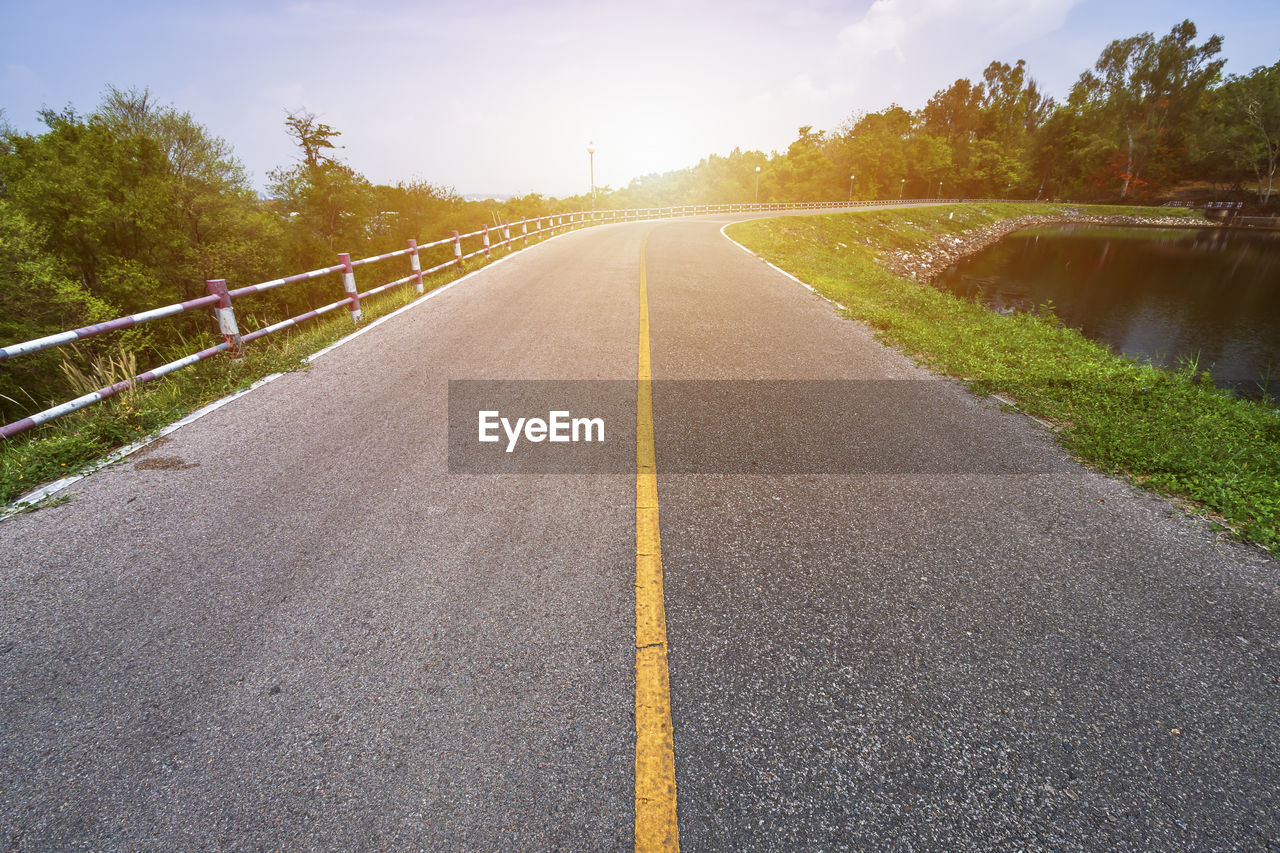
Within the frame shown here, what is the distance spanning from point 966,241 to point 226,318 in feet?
190

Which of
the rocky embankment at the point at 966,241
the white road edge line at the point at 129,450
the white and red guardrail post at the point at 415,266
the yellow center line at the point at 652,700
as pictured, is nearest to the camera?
the yellow center line at the point at 652,700

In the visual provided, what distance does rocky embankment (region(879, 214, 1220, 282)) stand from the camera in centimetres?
3155

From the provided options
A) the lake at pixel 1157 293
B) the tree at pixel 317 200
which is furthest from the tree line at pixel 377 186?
the lake at pixel 1157 293

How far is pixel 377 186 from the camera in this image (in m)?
55.6

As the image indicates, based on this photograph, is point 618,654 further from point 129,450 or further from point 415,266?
point 415,266

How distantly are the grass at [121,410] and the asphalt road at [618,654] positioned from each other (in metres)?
0.43

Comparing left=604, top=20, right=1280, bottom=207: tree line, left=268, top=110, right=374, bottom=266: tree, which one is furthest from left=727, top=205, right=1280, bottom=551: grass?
left=604, top=20, right=1280, bottom=207: tree line

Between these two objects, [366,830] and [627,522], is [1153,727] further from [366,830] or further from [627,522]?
[366,830]

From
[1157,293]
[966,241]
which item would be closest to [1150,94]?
[966,241]

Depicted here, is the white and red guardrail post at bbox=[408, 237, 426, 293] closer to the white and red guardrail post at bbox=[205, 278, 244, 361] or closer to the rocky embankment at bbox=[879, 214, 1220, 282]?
the white and red guardrail post at bbox=[205, 278, 244, 361]

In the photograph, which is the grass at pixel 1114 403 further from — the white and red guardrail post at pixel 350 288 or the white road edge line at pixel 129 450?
the white and red guardrail post at pixel 350 288

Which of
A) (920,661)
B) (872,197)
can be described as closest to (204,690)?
(920,661)

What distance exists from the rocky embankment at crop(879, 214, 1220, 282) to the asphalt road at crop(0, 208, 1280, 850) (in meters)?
28.7

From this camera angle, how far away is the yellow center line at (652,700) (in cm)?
179
